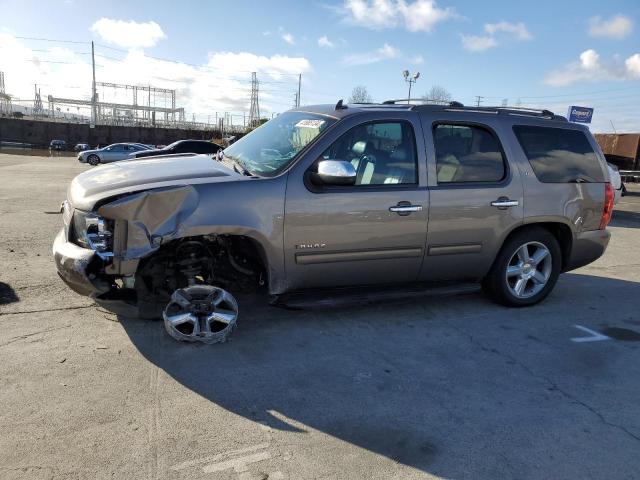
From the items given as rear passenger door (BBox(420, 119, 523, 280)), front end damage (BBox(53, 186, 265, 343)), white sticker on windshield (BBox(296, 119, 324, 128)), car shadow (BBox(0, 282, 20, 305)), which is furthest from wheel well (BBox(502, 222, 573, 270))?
car shadow (BBox(0, 282, 20, 305))

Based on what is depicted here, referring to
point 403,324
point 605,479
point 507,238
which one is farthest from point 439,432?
point 507,238

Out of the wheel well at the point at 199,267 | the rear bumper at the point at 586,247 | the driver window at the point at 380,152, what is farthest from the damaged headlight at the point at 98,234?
the rear bumper at the point at 586,247

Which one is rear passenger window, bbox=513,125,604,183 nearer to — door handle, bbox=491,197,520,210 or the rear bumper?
door handle, bbox=491,197,520,210

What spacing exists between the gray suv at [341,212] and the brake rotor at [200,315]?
1 cm

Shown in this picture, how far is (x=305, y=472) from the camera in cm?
250

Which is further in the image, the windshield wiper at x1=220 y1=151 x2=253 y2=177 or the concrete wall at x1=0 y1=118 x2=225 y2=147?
the concrete wall at x1=0 y1=118 x2=225 y2=147

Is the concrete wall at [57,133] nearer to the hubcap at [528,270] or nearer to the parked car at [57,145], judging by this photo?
the parked car at [57,145]

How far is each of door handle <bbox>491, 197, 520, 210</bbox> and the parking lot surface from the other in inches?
37.1

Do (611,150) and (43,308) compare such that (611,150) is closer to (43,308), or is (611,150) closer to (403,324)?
(403,324)

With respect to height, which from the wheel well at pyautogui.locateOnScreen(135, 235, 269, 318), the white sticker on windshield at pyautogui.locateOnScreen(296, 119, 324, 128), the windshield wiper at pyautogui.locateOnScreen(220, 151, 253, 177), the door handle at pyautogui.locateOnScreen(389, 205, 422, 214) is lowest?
the wheel well at pyautogui.locateOnScreen(135, 235, 269, 318)

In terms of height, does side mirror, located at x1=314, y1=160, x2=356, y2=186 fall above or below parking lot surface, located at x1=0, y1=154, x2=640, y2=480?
above

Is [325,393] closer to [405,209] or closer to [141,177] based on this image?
[405,209]

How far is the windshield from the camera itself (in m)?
4.15

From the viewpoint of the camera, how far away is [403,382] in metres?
3.47
